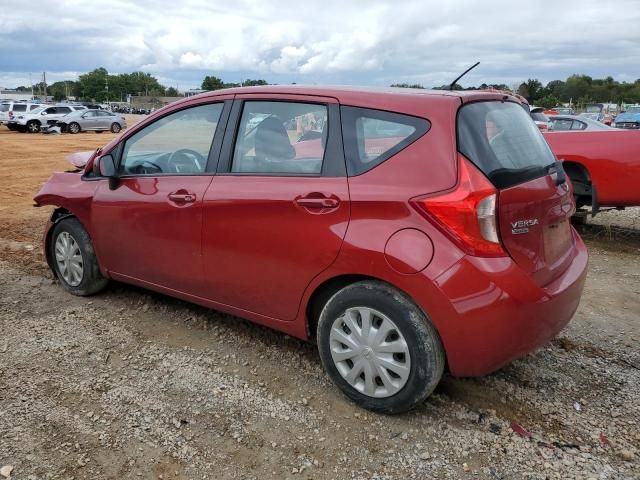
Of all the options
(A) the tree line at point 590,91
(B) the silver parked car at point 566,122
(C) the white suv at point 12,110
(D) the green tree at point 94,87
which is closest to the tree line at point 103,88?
(D) the green tree at point 94,87

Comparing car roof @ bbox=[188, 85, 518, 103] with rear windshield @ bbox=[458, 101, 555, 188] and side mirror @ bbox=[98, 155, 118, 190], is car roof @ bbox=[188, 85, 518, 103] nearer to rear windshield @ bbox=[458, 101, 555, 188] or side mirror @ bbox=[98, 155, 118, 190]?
rear windshield @ bbox=[458, 101, 555, 188]

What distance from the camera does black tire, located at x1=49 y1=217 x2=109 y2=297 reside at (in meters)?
4.30

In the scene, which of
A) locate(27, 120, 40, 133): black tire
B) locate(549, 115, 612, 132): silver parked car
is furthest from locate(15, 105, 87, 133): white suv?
locate(549, 115, 612, 132): silver parked car

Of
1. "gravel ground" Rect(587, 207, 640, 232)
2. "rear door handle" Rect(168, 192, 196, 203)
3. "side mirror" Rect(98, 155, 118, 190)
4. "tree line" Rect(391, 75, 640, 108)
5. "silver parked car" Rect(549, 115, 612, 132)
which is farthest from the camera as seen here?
"tree line" Rect(391, 75, 640, 108)

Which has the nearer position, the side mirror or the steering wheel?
the steering wheel

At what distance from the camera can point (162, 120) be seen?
3.85 meters

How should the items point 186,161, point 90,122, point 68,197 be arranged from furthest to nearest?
point 90,122 → point 68,197 → point 186,161

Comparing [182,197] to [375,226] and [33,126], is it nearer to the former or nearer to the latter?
[375,226]

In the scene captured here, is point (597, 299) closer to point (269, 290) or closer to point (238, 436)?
point (269, 290)

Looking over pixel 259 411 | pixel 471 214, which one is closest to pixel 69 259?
pixel 259 411

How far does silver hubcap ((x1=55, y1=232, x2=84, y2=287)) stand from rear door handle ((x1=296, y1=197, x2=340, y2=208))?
229 centimetres

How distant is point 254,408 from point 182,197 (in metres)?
1.40

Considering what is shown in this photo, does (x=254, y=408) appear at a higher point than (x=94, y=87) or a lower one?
lower

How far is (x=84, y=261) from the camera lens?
4320 millimetres
